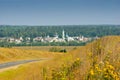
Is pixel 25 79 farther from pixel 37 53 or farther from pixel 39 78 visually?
pixel 37 53

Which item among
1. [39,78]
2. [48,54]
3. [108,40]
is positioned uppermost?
[108,40]

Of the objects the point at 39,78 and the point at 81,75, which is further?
the point at 39,78

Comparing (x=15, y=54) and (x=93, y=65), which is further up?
(x=93, y=65)

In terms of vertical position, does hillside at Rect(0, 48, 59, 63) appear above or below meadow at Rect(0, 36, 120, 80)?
below

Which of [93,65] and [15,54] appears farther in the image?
[15,54]

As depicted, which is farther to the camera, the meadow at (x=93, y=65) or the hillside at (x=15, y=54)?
the hillside at (x=15, y=54)

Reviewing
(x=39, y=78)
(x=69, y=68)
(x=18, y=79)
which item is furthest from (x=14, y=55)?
(x=69, y=68)

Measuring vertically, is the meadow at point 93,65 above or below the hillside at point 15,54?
above

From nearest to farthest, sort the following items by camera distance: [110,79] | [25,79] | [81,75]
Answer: [110,79] < [81,75] < [25,79]

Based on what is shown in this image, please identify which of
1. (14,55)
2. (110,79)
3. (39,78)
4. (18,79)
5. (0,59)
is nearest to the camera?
(110,79)

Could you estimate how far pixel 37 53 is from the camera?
118312 mm

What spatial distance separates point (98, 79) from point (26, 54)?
97124 millimetres

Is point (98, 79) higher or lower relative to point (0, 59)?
higher

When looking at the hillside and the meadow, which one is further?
the hillside
